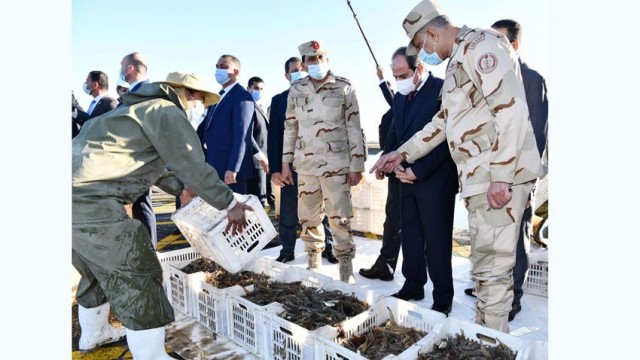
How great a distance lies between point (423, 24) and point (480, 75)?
516mm

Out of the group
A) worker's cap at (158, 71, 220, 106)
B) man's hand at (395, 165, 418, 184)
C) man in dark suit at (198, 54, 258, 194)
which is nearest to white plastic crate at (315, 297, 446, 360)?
man's hand at (395, 165, 418, 184)

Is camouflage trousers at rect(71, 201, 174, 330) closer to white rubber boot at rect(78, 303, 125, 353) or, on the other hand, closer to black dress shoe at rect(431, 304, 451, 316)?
white rubber boot at rect(78, 303, 125, 353)

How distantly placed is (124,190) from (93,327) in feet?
3.38

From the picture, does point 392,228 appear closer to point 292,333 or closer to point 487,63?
point 292,333

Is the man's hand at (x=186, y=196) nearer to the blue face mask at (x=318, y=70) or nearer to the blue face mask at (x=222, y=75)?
the blue face mask at (x=318, y=70)

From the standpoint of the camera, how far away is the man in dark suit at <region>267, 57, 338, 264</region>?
4082mm

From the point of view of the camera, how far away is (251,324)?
97.8 inches

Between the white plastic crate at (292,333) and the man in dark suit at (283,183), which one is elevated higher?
the man in dark suit at (283,183)

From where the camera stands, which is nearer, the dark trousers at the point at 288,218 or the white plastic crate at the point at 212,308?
the white plastic crate at the point at 212,308

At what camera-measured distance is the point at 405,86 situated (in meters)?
3.09

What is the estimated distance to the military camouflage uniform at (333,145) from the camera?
346 cm

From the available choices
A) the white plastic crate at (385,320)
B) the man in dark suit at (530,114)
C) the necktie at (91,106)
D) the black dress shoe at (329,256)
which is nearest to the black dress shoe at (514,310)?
the man in dark suit at (530,114)

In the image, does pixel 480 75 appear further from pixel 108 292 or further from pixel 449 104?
pixel 108 292

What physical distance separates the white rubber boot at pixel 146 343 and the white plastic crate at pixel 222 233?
0.59 meters
